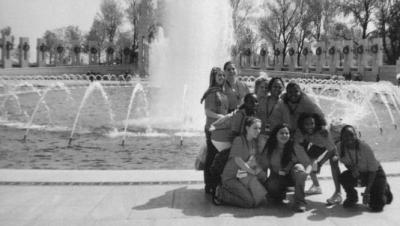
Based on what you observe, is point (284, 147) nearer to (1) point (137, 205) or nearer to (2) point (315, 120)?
(2) point (315, 120)

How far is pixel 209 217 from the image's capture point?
5438mm

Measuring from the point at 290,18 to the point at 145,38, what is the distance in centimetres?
2149

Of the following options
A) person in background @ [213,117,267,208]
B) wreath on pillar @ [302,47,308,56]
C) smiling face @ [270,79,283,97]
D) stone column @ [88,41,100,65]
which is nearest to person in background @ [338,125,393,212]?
smiling face @ [270,79,283,97]

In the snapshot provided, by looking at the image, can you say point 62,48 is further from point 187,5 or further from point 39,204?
point 39,204

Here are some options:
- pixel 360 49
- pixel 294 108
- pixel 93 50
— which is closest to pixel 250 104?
pixel 294 108

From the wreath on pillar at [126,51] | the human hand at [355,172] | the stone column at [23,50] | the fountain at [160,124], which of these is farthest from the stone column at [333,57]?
the human hand at [355,172]

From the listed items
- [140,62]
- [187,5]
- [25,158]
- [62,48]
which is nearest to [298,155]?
[25,158]

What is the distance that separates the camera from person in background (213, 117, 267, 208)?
5812 millimetres

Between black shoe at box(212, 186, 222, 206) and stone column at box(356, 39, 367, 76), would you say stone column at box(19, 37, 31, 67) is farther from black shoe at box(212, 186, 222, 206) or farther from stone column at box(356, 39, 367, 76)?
black shoe at box(212, 186, 222, 206)

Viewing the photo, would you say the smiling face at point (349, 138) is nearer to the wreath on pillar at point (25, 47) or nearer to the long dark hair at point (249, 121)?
the long dark hair at point (249, 121)

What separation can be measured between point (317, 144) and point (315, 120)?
13.2 inches

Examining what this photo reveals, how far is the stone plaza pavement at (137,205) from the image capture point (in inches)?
209

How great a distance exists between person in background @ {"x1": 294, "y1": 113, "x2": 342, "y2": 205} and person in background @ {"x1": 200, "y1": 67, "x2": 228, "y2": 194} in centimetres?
108

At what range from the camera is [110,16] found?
76.8 meters
